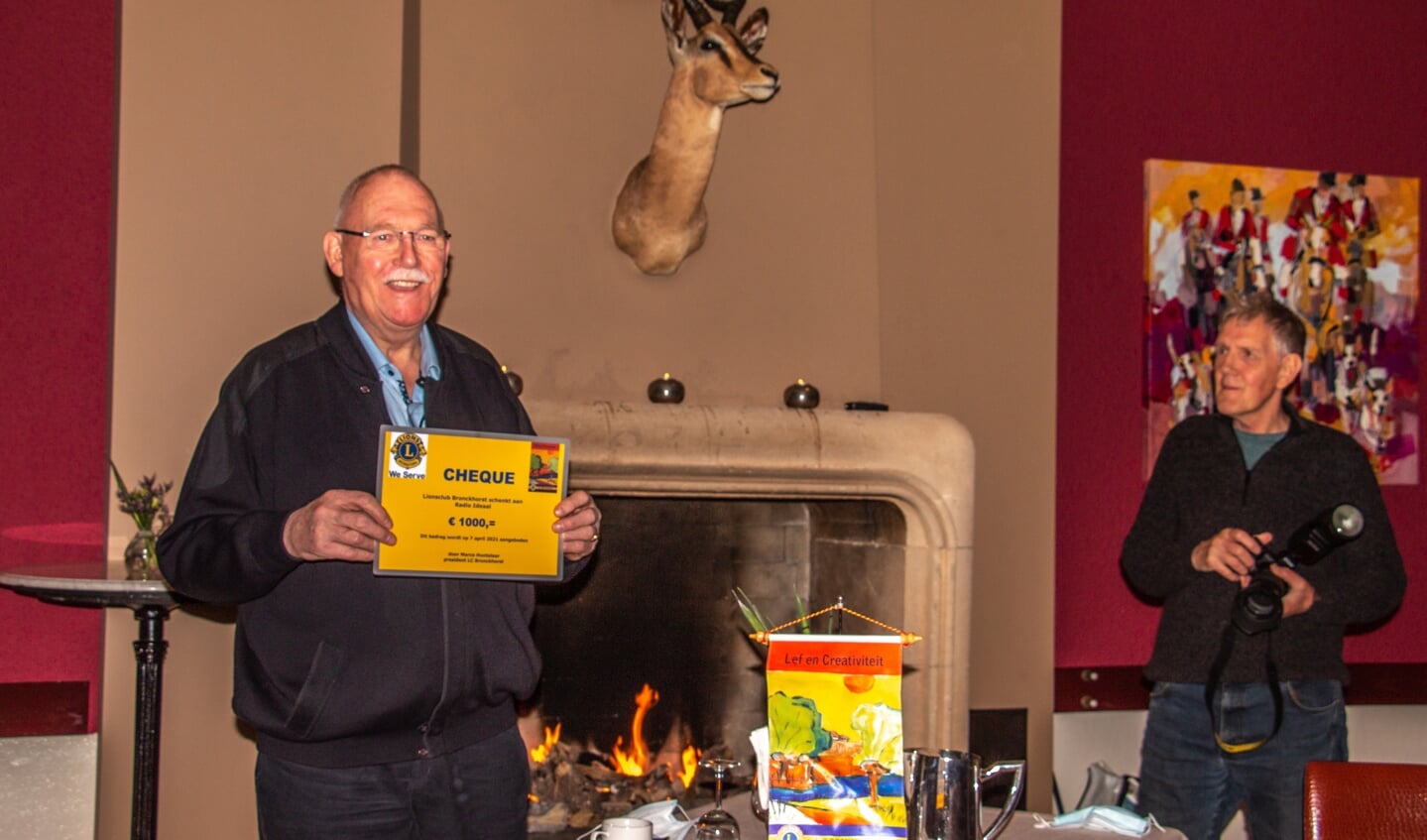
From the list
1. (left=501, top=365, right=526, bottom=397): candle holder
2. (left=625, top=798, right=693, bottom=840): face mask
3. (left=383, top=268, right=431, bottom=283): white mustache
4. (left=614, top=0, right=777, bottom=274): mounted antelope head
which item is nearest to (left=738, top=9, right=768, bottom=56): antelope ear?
(left=614, top=0, right=777, bottom=274): mounted antelope head

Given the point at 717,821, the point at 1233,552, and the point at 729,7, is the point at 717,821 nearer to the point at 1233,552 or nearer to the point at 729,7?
the point at 1233,552

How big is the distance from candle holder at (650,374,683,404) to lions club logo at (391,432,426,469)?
1699 millimetres

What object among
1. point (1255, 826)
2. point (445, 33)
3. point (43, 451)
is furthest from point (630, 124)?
point (1255, 826)

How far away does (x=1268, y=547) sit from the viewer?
3.07 metres

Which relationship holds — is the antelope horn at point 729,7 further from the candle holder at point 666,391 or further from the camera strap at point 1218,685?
the camera strap at point 1218,685

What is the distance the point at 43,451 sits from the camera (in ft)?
11.5

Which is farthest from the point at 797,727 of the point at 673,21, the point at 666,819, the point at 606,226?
the point at 673,21

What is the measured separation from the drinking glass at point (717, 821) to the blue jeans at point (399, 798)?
39 centimetres

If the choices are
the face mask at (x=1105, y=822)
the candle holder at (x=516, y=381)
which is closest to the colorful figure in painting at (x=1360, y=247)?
the candle holder at (x=516, y=381)

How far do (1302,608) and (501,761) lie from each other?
188 cm

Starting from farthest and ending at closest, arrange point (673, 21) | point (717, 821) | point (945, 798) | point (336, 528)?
point (673, 21), point (336, 528), point (717, 821), point (945, 798)

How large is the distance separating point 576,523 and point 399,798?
0.48m

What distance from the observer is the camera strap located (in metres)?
2.98

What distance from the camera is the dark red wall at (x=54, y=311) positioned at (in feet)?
11.4
